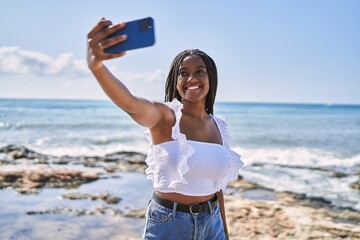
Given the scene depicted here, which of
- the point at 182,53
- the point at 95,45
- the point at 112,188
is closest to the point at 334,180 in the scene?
the point at 112,188

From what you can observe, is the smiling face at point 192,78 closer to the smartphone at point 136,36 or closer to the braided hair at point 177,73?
the braided hair at point 177,73

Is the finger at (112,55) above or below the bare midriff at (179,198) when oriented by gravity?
above

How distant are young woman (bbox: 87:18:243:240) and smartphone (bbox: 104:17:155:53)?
476 mm

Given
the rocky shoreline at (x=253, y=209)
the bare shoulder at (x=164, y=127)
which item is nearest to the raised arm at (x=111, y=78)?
the bare shoulder at (x=164, y=127)

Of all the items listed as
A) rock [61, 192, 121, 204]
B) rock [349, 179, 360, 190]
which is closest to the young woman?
rock [61, 192, 121, 204]

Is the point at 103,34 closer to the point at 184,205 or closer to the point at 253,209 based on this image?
the point at 184,205

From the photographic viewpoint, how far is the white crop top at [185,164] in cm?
245

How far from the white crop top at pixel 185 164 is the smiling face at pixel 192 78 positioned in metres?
0.23

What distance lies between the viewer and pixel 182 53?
2857 mm

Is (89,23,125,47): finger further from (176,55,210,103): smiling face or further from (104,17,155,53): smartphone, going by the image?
(176,55,210,103): smiling face

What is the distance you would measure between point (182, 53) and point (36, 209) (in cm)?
598

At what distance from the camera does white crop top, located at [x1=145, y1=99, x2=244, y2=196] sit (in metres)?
2.45

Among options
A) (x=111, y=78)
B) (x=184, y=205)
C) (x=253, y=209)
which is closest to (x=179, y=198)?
(x=184, y=205)

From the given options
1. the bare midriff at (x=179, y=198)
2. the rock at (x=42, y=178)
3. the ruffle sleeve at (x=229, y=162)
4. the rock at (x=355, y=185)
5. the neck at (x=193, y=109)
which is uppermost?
the neck at (x=193, y=109)
